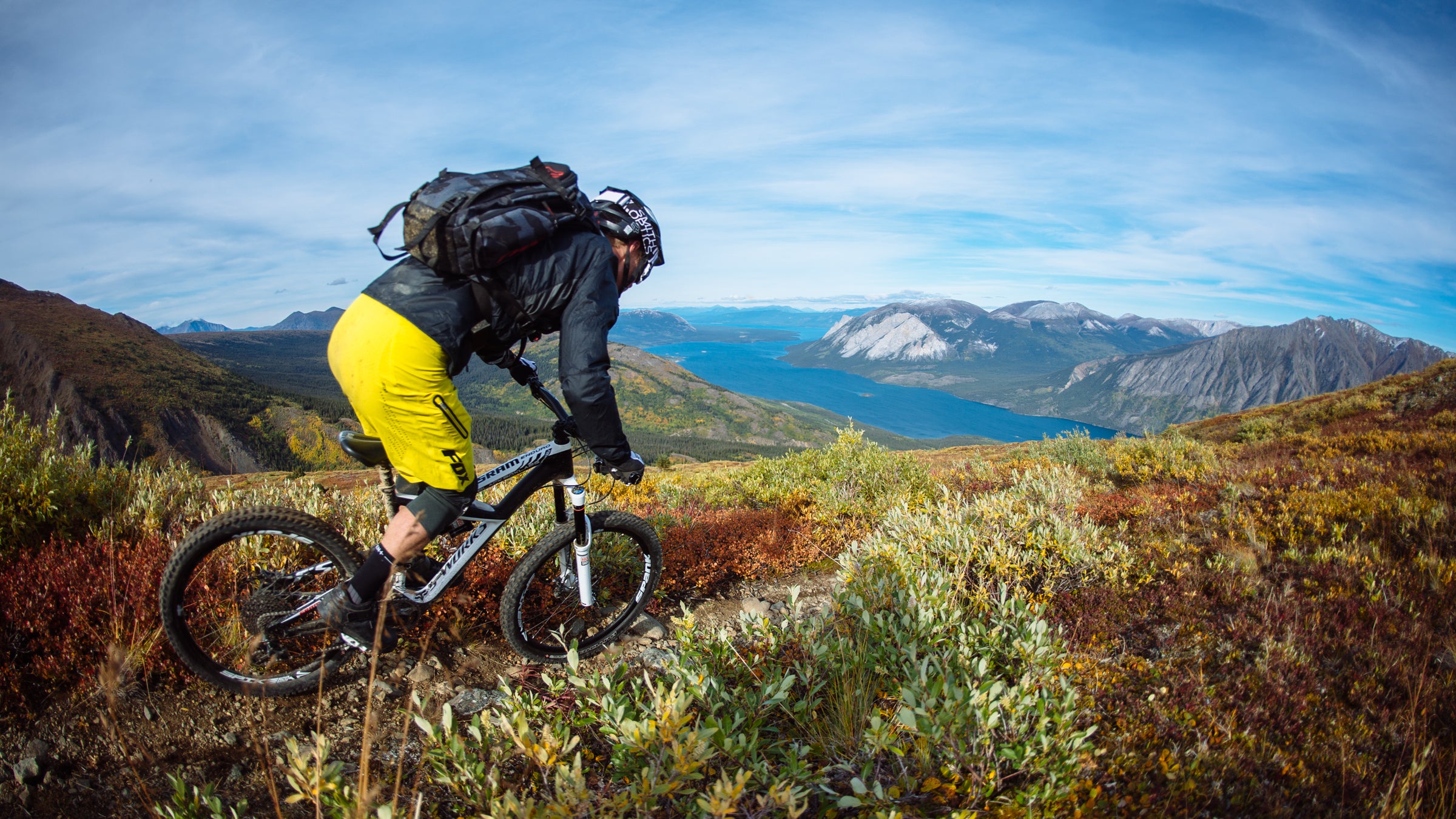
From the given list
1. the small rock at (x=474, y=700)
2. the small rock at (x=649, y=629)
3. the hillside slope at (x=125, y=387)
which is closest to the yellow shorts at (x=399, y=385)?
the small rock at (x=474, y=700)

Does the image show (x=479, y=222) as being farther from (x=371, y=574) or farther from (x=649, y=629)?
(x=649, y=629)

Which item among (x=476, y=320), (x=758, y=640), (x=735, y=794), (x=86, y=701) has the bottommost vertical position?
(x=86, y=701)

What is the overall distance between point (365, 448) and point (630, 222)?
218 centimetres

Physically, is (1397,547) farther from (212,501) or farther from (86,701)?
(212,501)

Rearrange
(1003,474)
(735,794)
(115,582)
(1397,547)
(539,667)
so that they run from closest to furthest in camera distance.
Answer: (735,794) → (115,582) → (539,667) → (1397,547) → (1003,474)

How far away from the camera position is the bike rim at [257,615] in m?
3.47

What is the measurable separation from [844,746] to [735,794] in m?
1.10

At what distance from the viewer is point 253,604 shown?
3482mm

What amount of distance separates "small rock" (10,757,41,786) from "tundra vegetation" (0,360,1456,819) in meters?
0.27

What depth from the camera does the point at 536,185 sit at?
10.7ft

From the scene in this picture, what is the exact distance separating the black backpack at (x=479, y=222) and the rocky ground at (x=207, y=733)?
2.09 metres

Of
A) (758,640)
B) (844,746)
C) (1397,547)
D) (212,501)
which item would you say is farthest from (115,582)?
(1397,547)

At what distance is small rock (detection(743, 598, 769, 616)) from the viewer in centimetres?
534

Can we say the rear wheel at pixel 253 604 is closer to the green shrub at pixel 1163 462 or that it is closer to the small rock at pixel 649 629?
the small rock at pixel 649 629
